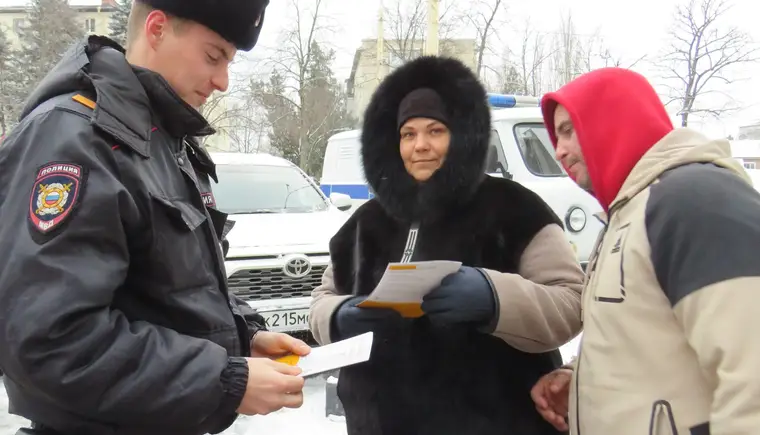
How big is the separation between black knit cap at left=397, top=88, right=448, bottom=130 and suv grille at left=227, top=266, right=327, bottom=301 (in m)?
2.46

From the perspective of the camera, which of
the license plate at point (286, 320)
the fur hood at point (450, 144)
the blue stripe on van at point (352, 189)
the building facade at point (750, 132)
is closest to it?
the fur hood at point (450, 144)

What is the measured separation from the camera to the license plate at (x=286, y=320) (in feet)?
13.9

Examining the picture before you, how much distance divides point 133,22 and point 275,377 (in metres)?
0.91

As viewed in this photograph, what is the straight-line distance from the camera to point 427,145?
2.07m

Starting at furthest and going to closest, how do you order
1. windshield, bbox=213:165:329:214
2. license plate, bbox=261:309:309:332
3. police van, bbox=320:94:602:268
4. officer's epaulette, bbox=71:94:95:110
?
police van, bbox=320:94:602:268
windshield, bbox=213:165:329:214
license plate, bbox=261:309:309:332
officer's epaulette, bbox=71:94:95:110

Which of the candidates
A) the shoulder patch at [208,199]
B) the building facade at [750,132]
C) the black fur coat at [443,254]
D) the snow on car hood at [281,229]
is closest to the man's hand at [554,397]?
the black fur coat at [443,254]

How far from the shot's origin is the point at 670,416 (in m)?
1.20

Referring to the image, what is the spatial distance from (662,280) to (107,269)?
110 centimetres

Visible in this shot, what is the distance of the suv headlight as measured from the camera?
18.3 feet

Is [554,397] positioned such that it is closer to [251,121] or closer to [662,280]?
[662,280]

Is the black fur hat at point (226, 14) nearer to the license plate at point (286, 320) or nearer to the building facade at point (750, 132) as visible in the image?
the license plate at point (286, 320)

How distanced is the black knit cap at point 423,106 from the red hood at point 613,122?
51 centimetres

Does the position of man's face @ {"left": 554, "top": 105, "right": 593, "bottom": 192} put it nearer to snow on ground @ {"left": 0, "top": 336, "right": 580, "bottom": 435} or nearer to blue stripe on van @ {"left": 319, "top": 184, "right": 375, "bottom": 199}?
snow on ground @ {"left": 0, "top": 336, "right": 580, "bottom": 435}

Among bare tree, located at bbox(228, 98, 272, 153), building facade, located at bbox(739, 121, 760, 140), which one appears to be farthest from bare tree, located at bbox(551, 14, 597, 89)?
building facade, located at bbox(739, 121, 760, 140)
